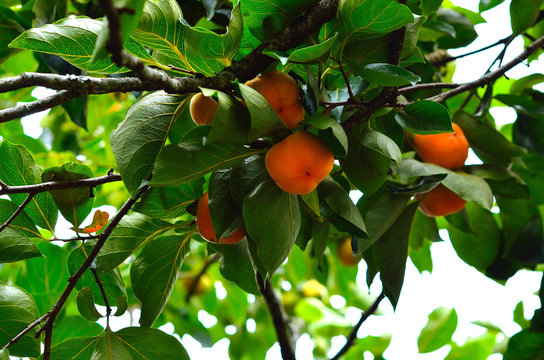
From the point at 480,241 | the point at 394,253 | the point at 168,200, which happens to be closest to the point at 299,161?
the point at 168,200

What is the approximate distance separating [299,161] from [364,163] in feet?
0.55

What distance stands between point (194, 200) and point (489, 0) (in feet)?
2.84

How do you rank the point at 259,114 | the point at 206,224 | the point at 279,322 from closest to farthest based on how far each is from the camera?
the point at 259,114 < the point at 206,224 < the point at 279,322

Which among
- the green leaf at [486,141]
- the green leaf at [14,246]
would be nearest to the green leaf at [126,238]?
the green leaf at [14,246]

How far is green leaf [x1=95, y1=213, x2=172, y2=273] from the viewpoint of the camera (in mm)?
818

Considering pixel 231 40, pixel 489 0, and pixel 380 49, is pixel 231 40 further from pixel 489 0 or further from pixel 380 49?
pixel 489 0

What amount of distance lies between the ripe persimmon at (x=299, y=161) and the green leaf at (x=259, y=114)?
3 centimetres

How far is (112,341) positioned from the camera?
810mm

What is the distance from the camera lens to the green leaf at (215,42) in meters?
0.61

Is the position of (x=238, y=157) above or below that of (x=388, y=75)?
below

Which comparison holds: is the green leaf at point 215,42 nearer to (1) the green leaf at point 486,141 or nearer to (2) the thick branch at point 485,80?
(2) the thick branch at point 485,80

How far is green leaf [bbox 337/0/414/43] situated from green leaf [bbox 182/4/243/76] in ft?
0.38

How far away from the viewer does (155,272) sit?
86cm

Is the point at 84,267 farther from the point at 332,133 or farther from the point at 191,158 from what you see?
the point at 332,133
